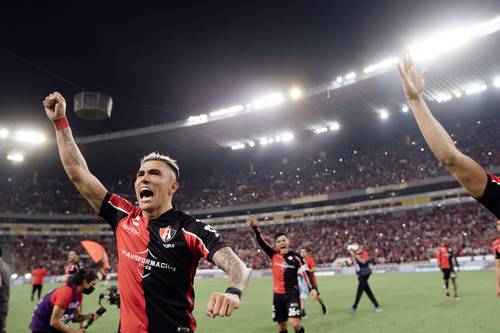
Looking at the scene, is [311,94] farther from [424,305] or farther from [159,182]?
[159,182]

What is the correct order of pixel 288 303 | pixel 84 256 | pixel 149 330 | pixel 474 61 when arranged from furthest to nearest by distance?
pixel 84 256 < pixel 474 61 < pixel 288 303 < pixel 149 330

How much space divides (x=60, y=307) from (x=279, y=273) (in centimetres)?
489

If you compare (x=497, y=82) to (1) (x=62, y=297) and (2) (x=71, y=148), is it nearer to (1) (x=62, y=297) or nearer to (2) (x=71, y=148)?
(1) (x=62, y=297)

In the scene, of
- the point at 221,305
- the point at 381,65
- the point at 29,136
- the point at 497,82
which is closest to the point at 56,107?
the point at 221,305

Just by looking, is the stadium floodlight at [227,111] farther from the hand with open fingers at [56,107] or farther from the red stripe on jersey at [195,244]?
the red stripe on jersey at [195,244]

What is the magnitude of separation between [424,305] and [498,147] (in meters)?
37.0

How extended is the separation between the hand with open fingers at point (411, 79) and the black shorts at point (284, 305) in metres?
6.85

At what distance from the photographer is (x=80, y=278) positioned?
6289 mm

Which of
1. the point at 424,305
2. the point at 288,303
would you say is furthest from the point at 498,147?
the point at 288,303

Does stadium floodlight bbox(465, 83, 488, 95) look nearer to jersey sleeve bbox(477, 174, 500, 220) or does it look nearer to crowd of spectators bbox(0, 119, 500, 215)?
crowd of spectators bbox(0, 119, 500, 215)

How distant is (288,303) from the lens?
28.9ft

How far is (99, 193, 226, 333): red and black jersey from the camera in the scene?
9.20ft

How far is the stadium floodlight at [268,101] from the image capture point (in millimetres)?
41281

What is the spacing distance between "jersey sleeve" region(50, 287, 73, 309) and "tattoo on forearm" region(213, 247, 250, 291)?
4.36 meters
